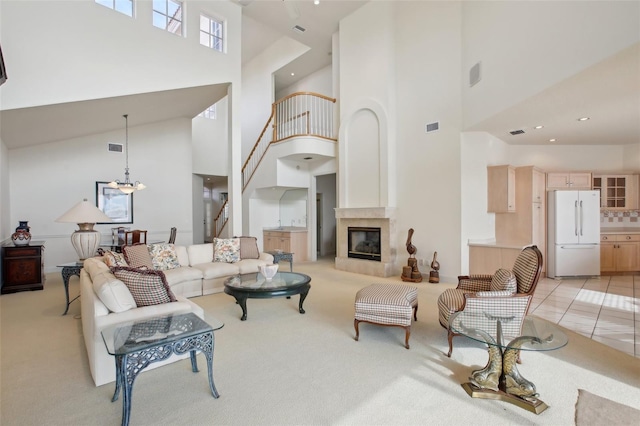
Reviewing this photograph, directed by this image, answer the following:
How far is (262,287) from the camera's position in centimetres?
379

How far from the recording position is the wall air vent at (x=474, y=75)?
492cm

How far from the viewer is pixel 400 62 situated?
6492mm

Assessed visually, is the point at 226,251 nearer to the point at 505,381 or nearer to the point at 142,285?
the point at 142,285

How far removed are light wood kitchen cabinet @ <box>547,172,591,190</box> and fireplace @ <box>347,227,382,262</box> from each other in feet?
12.0

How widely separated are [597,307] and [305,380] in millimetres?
4330

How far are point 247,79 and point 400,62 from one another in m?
5.94

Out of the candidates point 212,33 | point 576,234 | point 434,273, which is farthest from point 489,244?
point 212,33

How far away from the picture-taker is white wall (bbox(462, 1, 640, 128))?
2834 millimetres

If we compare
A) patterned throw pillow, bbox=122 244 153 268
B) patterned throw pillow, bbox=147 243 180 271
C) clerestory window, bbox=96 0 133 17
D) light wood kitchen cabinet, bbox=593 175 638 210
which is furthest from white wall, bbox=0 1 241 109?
light wood kitchen cabinet, bbox=593 175 638 210

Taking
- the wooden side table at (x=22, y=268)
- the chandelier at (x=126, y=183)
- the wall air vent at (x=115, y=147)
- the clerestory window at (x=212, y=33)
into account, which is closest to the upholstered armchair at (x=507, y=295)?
the chandelier at (x=126, y=183)

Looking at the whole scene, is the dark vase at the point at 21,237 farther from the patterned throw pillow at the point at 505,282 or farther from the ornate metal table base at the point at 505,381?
the patterned throw pillow at the point at 505,282

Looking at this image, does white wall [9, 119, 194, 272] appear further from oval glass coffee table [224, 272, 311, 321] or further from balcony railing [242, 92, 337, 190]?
oval glass coffee table [224, 272, 311, 321]

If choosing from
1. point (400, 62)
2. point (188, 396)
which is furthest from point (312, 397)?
point (400, 62)

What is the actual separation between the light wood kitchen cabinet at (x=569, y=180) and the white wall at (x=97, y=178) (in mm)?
8538
